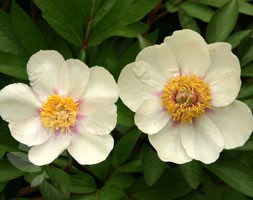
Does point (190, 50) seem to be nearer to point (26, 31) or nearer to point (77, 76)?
point (77, 76)

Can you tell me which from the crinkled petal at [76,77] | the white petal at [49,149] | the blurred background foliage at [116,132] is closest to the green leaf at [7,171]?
the blurred background foliage at [116,132]

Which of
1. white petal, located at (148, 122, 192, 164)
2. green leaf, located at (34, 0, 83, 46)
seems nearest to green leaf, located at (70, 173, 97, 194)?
white petal, located at (148, 122, 192, 164)

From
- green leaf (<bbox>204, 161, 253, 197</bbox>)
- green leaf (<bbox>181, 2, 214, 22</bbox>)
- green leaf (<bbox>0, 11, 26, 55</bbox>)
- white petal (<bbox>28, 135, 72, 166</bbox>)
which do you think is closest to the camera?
white petal (<bbox>28, 135, 72, 166</bbox>)

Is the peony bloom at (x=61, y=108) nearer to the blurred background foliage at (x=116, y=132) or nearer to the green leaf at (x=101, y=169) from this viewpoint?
the blurred background foliage at (x=116, y=132)

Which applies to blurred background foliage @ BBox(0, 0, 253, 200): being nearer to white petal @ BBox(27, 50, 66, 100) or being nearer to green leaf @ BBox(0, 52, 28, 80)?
green leaf @ BBox(0, 52, 28, 80)

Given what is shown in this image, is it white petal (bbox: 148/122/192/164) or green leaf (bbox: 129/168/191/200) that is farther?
green leaf (bbox: 129/168/191/200)

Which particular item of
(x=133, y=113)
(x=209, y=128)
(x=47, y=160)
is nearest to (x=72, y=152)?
(x=47, y=160)

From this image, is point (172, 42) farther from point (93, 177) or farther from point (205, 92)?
point (93, 177)
